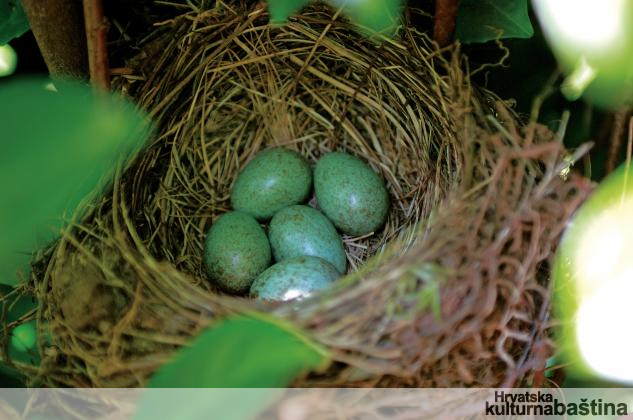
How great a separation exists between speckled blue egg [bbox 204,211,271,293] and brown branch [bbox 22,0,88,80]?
0.36 meters

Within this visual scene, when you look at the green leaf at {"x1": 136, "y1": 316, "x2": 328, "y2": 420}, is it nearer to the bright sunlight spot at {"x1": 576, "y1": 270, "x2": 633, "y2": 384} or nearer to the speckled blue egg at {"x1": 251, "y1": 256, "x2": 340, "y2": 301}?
the bright sunlight spot at {"x1": 576, "y1": 270, "x2": 633, "y2": 384}

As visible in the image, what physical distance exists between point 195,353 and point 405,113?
776 mm

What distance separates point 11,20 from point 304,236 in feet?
1.91

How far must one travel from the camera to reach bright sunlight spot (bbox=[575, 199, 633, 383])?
2.53 ft

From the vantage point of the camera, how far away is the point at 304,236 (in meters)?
1.22

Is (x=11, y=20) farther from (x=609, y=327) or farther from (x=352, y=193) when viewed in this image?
(x=609, y=327)

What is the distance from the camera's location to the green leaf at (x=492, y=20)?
3.06 feet

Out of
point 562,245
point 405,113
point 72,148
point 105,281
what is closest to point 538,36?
point 405,113

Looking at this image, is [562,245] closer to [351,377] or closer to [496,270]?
[496,270]

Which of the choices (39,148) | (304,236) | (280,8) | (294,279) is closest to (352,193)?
(304,236)

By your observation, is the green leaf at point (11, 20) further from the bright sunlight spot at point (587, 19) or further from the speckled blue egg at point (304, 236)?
the bright sunlight spot at point (587, 19)

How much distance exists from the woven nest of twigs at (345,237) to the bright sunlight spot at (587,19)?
0.42ft

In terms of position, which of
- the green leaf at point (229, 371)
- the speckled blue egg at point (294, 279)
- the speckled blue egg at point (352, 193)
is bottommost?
the green leaf at point (229, 371)

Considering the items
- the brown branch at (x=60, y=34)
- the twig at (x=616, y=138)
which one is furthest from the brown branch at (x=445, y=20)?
the brown branch at (x=60, y=34)
